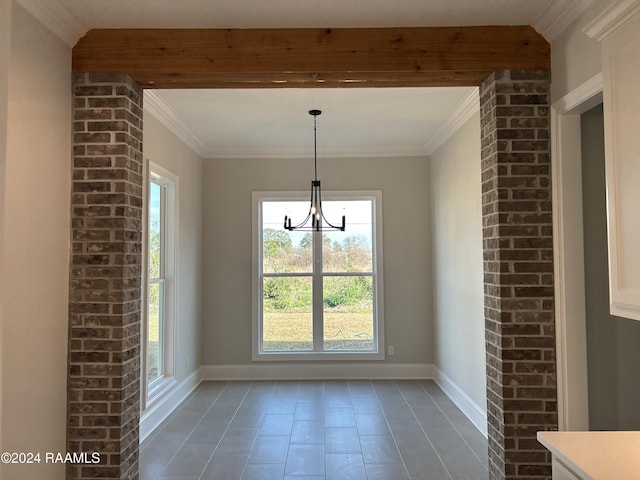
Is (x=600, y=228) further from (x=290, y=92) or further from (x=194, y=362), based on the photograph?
(x=194, y=362)

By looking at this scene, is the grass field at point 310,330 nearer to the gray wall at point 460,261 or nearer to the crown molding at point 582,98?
the gray wall at point 460,261

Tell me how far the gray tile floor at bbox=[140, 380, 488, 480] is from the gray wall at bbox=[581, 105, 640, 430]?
1.02 metres

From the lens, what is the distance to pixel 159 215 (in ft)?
14.8

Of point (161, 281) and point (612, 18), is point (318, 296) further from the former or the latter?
point (612, 18)

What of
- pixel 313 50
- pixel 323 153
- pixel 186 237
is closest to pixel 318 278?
pixel 323 153

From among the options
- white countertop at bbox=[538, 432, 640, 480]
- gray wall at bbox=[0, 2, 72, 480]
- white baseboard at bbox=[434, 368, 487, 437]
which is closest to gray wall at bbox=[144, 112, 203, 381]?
gray wall at bbox=[0, 2, 72, 480]

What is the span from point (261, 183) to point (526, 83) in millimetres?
3741

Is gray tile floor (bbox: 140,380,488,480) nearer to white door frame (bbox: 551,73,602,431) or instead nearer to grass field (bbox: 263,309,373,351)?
grass field (bbox: 263,309,373,351)

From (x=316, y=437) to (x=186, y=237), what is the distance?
8.26ft

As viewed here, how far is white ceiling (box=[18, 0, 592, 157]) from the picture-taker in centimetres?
242

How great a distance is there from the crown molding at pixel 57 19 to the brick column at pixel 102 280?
210 millimetres

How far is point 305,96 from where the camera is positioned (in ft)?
12.9

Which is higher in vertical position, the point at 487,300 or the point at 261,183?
the point at 261,183

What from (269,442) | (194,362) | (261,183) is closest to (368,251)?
(261,183)
